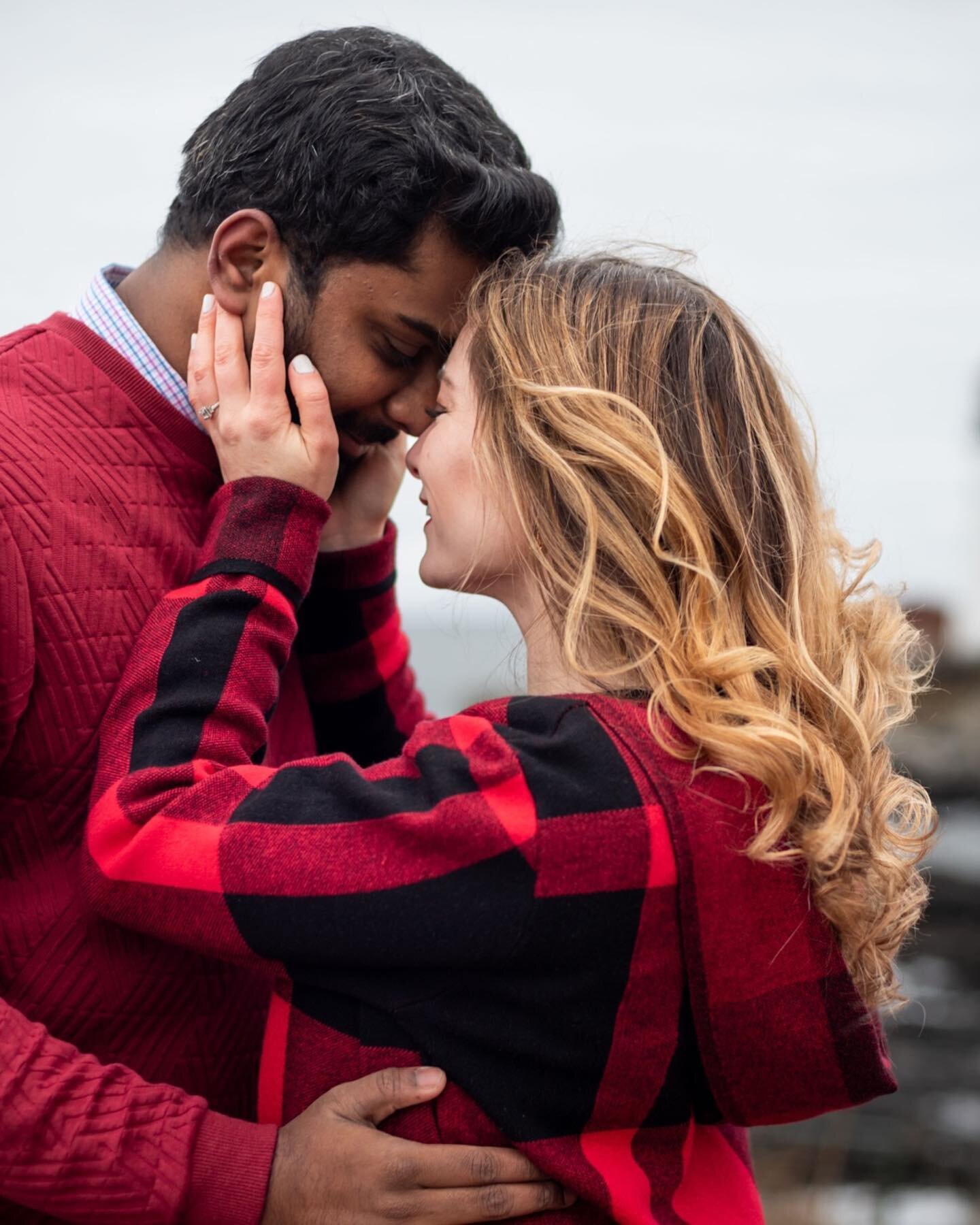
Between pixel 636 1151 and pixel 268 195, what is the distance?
4.40ft

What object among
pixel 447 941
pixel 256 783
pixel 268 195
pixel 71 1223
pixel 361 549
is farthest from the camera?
pixel 361 549

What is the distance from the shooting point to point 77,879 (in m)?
1.61

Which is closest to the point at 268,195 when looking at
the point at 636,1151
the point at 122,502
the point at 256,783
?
the point at 122,502

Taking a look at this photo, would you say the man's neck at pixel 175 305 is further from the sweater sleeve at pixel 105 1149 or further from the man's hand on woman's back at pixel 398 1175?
the man's hand on woman's back at pixel 398 1175

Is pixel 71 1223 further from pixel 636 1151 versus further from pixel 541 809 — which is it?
pixel 541 809

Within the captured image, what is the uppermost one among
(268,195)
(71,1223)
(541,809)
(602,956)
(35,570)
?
(268,195)

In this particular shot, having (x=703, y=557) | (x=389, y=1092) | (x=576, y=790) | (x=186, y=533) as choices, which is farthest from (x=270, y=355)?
(x=389, y=1092)

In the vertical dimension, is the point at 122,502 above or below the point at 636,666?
above

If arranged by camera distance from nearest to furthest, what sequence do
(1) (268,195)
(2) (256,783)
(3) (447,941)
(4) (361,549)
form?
(3) (447,941), (2) (256,783), (1) (268,195), (4) (361,549)

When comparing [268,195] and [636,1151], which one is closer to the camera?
[636,1151]

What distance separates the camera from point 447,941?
1386 millimetres

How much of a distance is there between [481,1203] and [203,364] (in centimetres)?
113

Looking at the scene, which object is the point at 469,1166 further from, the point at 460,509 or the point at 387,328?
the point at 387,328

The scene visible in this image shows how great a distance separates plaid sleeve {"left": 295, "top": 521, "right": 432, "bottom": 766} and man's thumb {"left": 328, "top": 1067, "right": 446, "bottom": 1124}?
0.82 metres
